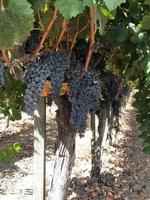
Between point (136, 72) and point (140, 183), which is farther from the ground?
point (140, 183)

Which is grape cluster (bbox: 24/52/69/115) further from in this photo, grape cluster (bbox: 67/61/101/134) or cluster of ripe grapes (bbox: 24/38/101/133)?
grape cluster (bbox: 67/61/101/134)

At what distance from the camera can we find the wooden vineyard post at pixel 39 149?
3.41m

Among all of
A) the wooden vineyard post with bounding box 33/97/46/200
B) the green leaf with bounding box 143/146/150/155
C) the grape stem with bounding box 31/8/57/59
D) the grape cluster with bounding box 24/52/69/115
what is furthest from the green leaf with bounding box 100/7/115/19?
the wooden vineyard post with bounding box 33/97/46/200

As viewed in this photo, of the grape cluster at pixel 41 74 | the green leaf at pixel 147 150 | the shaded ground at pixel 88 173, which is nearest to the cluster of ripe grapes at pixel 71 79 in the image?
the grape cluster at pixel 41 74

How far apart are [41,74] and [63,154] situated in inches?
53.7

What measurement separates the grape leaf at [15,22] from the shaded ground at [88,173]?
501 cm

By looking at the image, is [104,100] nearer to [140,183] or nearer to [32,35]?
[32,35]

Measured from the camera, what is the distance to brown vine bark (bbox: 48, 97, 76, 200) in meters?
3.24

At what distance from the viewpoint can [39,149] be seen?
139 inches

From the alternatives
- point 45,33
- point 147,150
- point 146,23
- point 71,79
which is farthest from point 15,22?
point 147,150

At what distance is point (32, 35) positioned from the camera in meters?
2.45

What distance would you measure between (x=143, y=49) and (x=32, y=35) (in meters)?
0.62

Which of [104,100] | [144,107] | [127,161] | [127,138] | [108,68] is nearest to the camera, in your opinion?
[144,107]

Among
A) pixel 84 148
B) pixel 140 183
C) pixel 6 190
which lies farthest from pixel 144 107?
pixel 84 148
